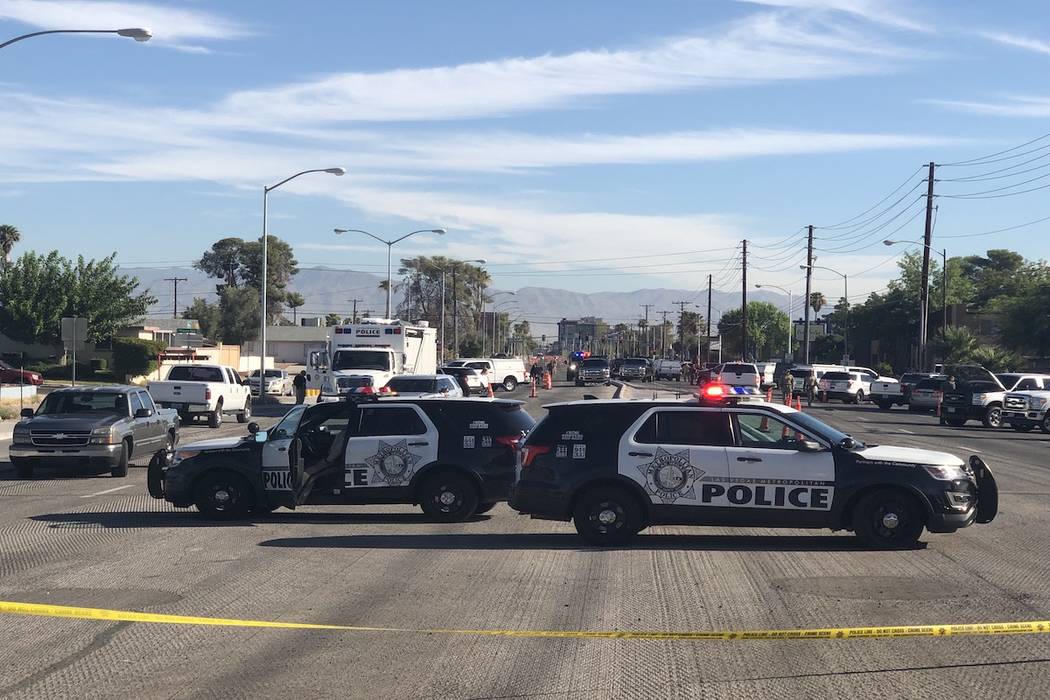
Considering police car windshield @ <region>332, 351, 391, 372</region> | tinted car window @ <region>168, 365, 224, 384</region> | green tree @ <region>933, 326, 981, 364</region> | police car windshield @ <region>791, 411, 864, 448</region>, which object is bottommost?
tinted car window @ <region>168, 365, 224, 384</region>

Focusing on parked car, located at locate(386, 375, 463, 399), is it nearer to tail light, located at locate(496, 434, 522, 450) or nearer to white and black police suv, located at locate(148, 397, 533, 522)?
white and black police suv, located at locate(148, 397, 533, 522)

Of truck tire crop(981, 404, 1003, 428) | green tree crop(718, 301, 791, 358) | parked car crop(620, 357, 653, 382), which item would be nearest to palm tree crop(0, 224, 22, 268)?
parked car crop(620, 357, 653, 382)

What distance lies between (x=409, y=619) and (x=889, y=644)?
3.50m

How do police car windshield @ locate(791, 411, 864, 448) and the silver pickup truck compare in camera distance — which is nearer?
police car windshield @ locate(791, 411, 864, 448)

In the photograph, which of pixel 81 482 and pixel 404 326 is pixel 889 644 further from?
pixel 404 326

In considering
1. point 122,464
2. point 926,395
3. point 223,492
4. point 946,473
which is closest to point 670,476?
point 946,473

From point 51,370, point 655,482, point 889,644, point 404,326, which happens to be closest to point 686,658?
point 889,644

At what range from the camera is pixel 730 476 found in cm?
1280

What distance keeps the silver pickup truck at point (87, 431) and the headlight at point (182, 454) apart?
460 cm

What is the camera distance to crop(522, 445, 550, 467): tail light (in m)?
13.2

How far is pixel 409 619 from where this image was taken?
920 centimetres

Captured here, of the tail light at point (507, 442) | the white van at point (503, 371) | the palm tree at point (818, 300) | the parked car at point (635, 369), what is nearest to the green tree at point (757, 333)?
the palm tree at point (818, 300)

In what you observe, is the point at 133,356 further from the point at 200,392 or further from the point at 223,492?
the point at 223,492

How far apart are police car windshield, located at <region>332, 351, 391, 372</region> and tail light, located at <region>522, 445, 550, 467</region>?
26081 mm
